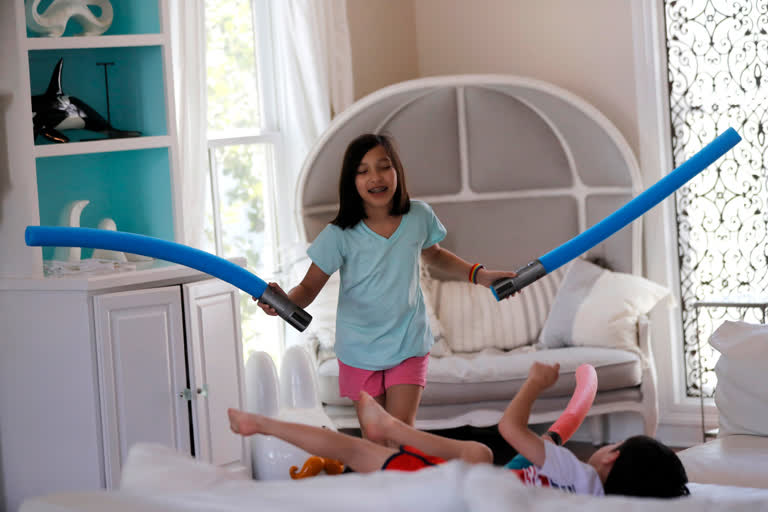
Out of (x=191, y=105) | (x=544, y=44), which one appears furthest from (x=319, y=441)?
(x=544, y=44)

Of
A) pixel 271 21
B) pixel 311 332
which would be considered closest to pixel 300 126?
pixel 271 21

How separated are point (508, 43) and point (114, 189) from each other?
81.4 inches

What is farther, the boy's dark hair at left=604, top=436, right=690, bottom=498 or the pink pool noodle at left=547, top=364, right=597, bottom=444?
the pink pool noodle at left=547, top=364, right=597, bottom=444

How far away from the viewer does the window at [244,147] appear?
3893 mm

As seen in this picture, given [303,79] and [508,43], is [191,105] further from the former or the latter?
[508,43]

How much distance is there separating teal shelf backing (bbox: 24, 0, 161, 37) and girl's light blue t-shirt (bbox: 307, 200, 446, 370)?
3.74 ft

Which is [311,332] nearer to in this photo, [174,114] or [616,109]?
[174,114]

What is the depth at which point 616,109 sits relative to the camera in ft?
14.0

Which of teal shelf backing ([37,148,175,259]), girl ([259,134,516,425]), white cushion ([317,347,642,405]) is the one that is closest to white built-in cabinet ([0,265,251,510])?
teal shelf backing ([37,148,175,259])

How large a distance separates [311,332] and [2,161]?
1449 mm

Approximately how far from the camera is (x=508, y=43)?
4508 millimetres

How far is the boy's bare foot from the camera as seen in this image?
1781 mm

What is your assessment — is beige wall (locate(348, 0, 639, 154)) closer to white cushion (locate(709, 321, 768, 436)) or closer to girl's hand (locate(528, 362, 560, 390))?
white cushion (locate(709, 321, 768, 436))

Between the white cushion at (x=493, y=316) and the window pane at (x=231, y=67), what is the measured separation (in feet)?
3.84
